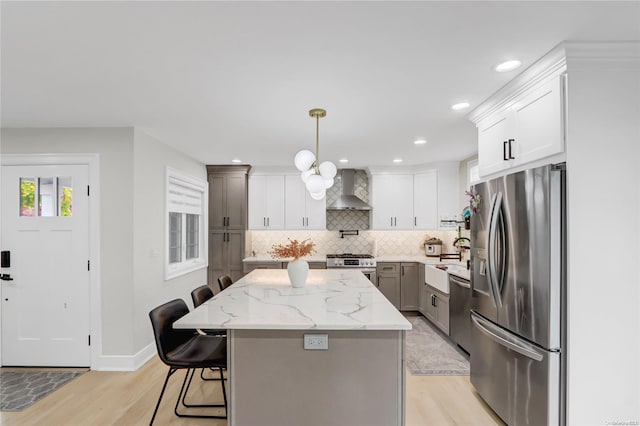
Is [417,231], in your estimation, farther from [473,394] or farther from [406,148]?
[473,394]

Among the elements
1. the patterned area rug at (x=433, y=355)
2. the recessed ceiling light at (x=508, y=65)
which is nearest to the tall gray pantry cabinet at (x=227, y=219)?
the patterned area rug at (x=433, y=355)

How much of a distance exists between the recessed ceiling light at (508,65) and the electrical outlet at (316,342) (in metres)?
2.05

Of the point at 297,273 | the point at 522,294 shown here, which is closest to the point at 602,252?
the point at 522,294

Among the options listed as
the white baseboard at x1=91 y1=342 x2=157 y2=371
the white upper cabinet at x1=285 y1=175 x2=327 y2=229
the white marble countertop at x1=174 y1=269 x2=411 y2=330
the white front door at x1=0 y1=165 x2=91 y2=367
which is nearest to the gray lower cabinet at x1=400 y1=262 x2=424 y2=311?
the white upper cabinet at x1=285 y1=175 x2=327 y2=229

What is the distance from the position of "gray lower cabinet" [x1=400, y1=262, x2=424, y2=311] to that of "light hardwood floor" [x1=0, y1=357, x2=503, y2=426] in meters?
2.20

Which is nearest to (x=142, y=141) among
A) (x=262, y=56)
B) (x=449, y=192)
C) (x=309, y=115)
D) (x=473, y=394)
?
(x=309, y=115)

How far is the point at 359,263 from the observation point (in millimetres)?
5516

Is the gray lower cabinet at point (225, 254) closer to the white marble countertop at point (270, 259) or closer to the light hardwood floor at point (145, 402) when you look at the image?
the white marble countertop at point (270, 259)

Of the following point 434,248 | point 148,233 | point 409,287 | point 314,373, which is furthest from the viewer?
point 434,248

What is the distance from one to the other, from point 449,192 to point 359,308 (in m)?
3.91

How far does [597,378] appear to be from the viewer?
188 centimetres

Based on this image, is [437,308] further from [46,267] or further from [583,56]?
[46,267]

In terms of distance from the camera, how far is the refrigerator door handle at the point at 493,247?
2.38 metres

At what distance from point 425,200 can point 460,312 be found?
238cm
